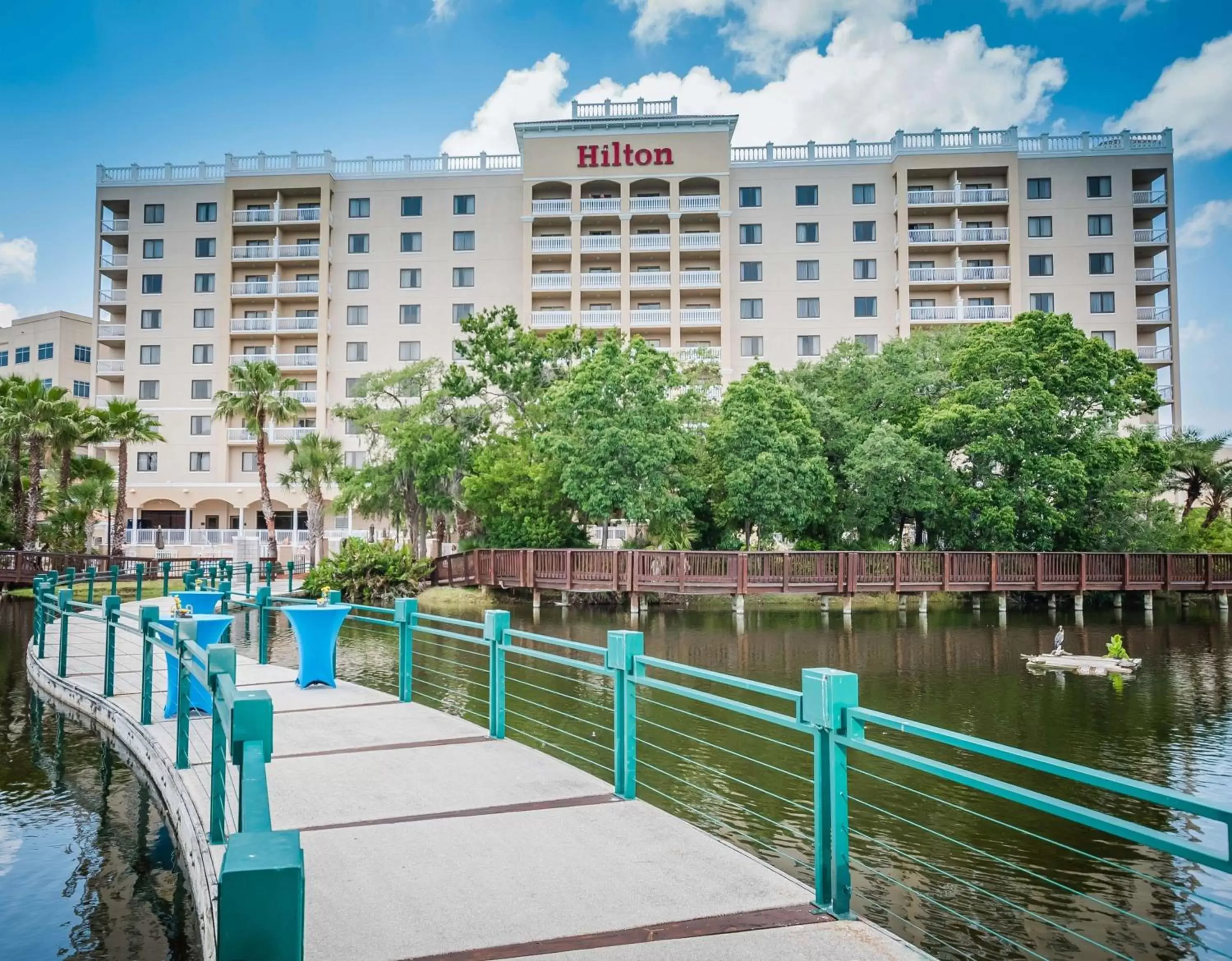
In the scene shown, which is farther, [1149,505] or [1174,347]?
[1174,347]

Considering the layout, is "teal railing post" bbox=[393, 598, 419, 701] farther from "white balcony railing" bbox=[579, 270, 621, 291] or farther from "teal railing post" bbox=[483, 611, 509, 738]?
"white balcony railing" bbox=[579, 270, 621, 291]

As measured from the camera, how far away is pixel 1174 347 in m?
53.0

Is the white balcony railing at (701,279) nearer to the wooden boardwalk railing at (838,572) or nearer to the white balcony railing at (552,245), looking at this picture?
the white balcony railing at (552,245)

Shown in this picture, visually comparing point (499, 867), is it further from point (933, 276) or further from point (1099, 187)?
point (1099, 187)

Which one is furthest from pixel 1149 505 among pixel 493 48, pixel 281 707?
pixel 493 48

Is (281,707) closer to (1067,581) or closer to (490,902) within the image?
(490,902)

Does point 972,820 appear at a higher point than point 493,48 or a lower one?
lower

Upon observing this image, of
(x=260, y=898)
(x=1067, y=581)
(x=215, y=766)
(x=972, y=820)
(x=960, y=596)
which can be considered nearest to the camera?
(x=260, y=898)

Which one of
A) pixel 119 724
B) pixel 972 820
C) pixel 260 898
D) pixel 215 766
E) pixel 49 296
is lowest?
pixel 972 820

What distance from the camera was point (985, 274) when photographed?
52812 mm

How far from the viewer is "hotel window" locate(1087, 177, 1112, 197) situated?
53.1 m

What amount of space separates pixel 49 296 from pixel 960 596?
62198 millimetres

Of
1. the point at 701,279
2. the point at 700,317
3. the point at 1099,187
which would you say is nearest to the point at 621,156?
the point at 701,279

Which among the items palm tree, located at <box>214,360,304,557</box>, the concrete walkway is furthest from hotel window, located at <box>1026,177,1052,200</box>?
the concrete walkway
